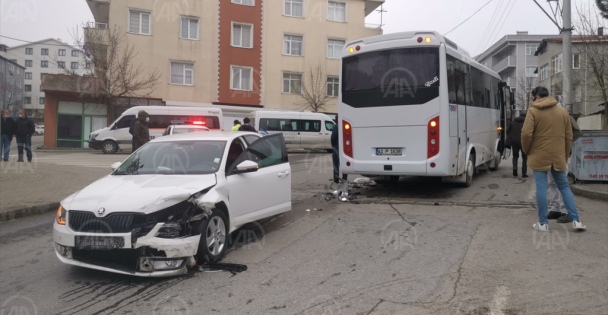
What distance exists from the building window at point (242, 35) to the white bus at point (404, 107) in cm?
2698

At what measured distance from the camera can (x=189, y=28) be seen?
112 ft

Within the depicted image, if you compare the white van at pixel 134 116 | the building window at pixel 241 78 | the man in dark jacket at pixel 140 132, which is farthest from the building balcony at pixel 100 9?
the man in dark jacket at pixel 140 132

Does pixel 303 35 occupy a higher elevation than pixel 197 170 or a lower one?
higher

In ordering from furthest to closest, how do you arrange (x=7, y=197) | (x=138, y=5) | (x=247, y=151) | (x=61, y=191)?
(x=138, y=5)
(x=61, y=191)
(x=7, y=197)
(x=247, y=151)

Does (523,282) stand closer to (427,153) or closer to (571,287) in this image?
(571,287)

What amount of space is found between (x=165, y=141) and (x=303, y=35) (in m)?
31.5

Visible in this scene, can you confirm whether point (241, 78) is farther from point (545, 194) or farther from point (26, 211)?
point (545, 194)

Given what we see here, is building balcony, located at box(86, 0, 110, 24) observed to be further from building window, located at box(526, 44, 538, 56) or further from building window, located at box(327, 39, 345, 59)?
building window, located at box(526, 44, 538, 56)

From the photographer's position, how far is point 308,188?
38.8 ft

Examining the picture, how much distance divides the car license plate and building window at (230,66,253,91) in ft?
101

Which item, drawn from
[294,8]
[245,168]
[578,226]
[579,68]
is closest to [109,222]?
[245,168]

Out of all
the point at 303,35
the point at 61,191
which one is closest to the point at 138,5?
the point at 303,35

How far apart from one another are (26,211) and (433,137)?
7.97 metres

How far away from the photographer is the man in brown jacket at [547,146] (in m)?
6.65
